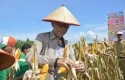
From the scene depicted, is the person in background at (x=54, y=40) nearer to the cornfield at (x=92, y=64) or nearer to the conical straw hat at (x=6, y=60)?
the cornfield at (x=92, y=64)

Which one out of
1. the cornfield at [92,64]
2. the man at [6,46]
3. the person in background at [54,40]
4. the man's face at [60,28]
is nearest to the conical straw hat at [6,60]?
the cornfield at [92,64]

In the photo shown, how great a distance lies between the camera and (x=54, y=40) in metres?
3.72

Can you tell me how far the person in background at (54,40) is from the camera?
11.5 feet

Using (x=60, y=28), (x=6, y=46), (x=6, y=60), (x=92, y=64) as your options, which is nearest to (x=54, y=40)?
(x=60, y=28)

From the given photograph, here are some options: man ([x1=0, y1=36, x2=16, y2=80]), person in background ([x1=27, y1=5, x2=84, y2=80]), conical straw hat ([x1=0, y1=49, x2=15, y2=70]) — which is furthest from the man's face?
conical straw hat ([x1=0, y1=49, x2=15, y2=70])

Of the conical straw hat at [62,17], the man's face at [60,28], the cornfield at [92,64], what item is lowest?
the cornfield at [92,64]

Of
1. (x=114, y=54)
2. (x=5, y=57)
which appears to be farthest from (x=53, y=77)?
(x=114, y=54)

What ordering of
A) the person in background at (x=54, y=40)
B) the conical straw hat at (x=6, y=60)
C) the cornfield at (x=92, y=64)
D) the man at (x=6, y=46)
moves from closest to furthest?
the conical straw hat at (x=6, y=60) → the cornfield at (x=92, y=64) → the person in background at (x=54, y=40) → the man at (x=6, y=46)

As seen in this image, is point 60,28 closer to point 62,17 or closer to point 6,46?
point 62,17

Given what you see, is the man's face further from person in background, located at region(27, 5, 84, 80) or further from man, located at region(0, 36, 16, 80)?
man, located at region(0, 36, 16, 80)

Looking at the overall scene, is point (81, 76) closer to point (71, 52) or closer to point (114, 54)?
point (71, 52)

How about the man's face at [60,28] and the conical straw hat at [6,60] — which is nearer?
the conical straw hat at [6,60]

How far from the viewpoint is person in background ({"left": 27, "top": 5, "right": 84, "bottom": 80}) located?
11.5 feet

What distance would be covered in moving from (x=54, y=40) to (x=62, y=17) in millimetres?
256
